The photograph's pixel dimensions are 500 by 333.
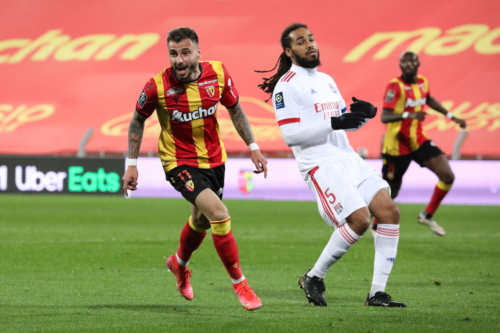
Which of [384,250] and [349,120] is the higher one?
[349,120]

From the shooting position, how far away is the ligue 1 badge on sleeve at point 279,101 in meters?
6.12

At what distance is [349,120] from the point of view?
5.75 meters

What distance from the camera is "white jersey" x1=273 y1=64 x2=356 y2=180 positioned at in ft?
19.9

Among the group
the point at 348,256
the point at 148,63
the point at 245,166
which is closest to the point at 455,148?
the point at 245,166

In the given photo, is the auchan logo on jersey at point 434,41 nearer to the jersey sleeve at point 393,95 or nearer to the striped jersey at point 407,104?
the striped jersey at point 407,104

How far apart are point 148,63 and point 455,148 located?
12.5 m

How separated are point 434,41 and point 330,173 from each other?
20.5m

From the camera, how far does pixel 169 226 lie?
12.9 metres

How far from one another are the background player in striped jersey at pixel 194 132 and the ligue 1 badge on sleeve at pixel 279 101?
0.27 meters

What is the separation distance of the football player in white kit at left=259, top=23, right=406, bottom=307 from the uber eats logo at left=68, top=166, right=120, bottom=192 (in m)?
13.8

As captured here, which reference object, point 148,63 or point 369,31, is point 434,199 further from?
point 148,63

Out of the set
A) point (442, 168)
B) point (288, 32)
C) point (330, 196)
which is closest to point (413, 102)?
point (442, 168)

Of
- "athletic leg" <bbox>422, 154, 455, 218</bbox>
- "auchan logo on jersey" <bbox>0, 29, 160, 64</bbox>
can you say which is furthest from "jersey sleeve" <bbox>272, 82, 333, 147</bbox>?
"auchan logo on jersey" <bbox>0, 29, 160, 64</bbox>

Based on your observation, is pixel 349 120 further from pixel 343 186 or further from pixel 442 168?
pixel 442 168
